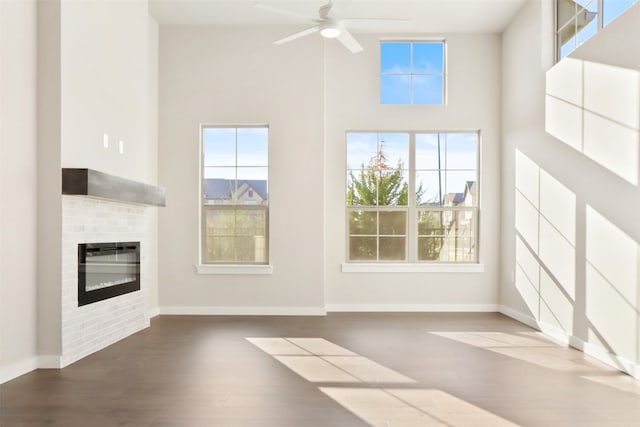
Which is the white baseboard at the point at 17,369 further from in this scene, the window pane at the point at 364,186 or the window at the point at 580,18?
the window at the point at 580,18

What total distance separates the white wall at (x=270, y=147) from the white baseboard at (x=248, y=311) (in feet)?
0.06

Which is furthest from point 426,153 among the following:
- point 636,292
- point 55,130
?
point 55,130

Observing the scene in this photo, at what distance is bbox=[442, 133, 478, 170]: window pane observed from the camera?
6.82m

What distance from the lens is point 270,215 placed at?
21.2ft

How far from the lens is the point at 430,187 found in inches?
270

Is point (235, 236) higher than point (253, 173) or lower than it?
lower

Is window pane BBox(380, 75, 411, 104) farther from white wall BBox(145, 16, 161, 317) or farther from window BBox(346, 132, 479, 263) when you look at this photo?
white wall BBox(145, 16, 161, 317)

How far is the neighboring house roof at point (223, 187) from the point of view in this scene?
660cm

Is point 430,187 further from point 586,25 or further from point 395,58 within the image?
point 586,25

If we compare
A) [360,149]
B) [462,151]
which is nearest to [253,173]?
[360,149]

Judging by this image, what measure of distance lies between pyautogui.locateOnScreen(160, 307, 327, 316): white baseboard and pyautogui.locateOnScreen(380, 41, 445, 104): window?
10.5ft

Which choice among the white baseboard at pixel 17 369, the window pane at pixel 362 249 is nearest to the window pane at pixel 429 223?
the window pane at pixel 362 249

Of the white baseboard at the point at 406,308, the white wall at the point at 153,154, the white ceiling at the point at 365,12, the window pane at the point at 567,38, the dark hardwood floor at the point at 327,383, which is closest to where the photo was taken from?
the dark hardwood floor at the point at 327,383

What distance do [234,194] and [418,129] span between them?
2822 millimetres
